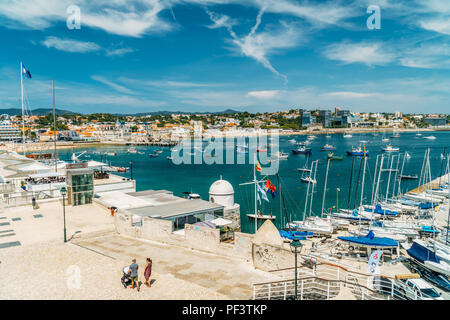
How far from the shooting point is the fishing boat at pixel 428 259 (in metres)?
20.2

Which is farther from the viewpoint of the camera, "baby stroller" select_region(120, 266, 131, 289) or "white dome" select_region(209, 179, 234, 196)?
"white dome" select_region(209, 179, 234, 196)

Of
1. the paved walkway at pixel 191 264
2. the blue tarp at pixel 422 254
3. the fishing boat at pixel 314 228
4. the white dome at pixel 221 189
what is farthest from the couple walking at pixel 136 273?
the fishing boat at pixel 314 228

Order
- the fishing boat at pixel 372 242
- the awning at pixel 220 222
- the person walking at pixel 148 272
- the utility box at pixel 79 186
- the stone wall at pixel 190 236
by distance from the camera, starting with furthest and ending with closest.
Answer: the utility box at pixel 79 186 → the awning at pixel 220 222 → the fishing boat at pixel 372 242 → the stone wall at pixel 190 236 → the person walking at pixel 148 272

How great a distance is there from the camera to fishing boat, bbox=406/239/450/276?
20219 mm

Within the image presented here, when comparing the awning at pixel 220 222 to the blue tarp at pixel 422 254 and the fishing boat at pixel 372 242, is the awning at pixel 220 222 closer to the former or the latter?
the fishing boat at pixel 372 242

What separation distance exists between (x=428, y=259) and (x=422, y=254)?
0.64 metres

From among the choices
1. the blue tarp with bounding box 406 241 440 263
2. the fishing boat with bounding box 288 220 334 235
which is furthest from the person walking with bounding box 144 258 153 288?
the fishing boat with bounding box 288 220 334 235

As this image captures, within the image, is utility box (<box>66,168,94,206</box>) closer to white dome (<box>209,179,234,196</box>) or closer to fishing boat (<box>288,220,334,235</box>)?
white dome (<box>209,179,234,196</box>)

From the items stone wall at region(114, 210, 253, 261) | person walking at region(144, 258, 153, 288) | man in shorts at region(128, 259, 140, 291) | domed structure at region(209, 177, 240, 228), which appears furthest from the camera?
domed structure at region(209, 177, 240, 228)

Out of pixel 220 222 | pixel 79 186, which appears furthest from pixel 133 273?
pixel 79 186

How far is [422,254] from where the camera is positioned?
72.8 feet
